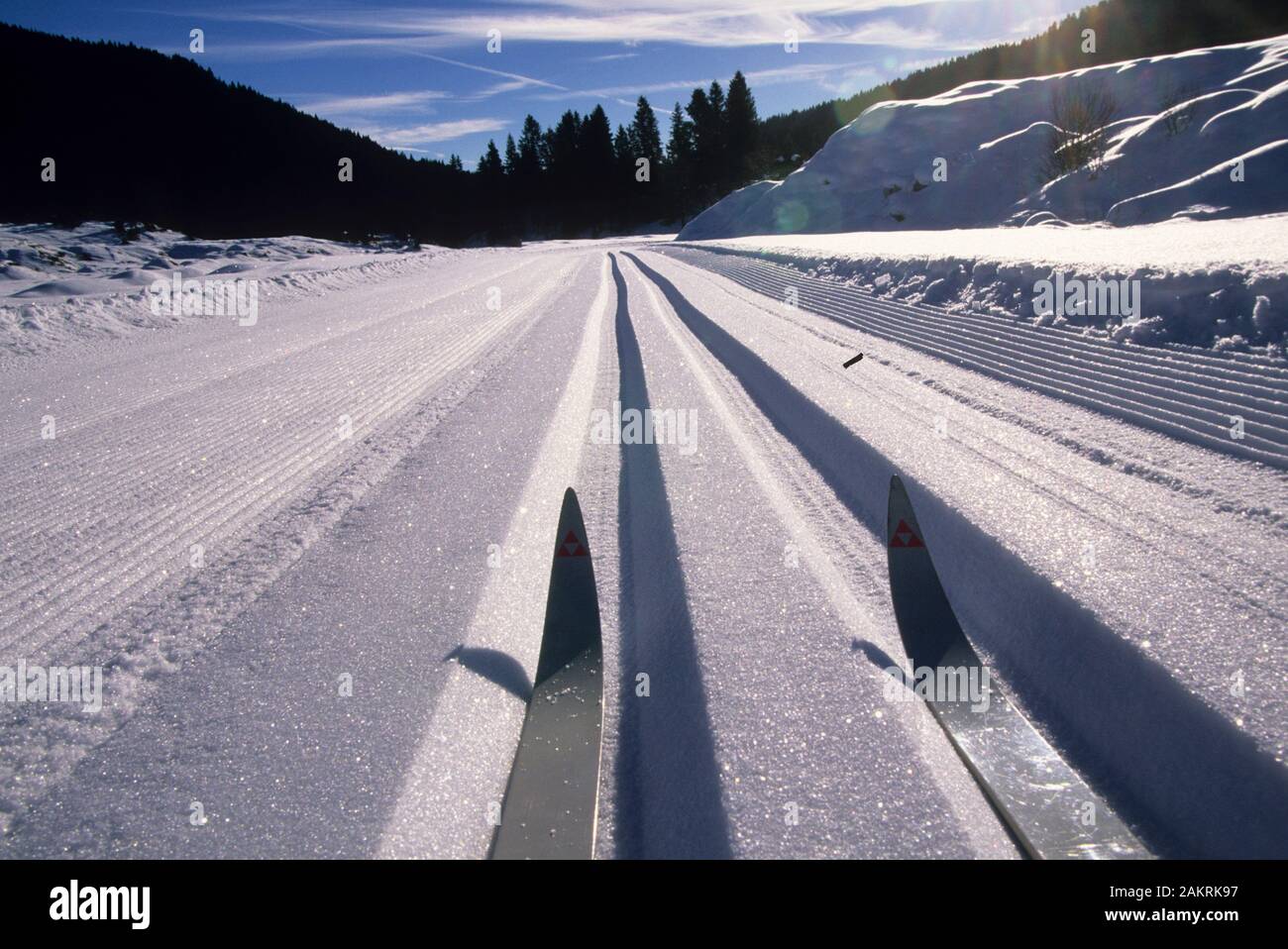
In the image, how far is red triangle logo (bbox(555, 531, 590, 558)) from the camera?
2.89m

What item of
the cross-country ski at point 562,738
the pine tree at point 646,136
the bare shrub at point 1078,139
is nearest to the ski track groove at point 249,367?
the cross-country ski at point 562,738

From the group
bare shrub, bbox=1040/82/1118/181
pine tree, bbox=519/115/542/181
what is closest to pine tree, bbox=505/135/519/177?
Answer: pine tree, bbox=519/115/542/181

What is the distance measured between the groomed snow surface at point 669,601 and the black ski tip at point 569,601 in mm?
81

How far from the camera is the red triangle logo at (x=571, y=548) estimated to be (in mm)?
2889

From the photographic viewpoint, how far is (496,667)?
2.33 m

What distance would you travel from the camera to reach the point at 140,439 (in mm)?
4504

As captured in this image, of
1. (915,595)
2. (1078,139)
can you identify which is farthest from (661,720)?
(1078,139)

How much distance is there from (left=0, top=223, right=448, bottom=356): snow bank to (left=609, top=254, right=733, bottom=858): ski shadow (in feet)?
27.2

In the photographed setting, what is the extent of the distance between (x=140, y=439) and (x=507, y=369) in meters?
2.92

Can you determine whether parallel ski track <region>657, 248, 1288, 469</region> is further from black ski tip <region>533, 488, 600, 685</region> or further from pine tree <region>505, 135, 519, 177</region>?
pine tree <region>505, 135, 519, 177</region>
